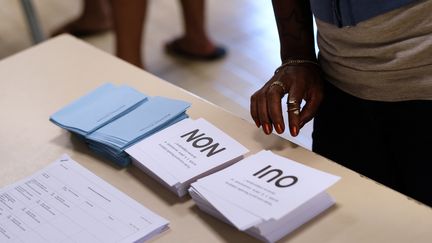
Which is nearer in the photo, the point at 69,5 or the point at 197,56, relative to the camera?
the point at 197,56

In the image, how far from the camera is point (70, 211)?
976 mm

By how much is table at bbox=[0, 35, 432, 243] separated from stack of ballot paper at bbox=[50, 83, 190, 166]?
30 millimetres

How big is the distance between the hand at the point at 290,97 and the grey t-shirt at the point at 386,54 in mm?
51

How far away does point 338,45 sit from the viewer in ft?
3.63

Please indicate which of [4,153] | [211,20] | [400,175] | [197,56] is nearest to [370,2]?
[400,175]

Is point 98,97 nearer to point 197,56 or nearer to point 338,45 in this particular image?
point 338,45

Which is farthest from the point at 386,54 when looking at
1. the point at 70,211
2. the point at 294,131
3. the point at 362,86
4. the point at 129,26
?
the point at 129,26

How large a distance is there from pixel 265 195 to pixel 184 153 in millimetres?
189

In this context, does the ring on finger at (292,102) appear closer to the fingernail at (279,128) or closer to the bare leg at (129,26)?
the fingernail at (279,128)

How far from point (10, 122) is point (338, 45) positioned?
65 cm

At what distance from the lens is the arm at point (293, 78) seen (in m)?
1.08

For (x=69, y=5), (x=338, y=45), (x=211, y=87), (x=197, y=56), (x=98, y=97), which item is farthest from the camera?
(x=69, y=5)

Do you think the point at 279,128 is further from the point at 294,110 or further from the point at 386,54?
the point at 386,54

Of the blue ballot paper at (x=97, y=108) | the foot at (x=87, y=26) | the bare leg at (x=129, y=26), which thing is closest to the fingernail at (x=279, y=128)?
the blue ballot paper at (x=97, y=108)
